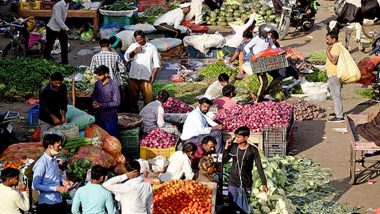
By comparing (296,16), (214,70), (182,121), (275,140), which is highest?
(275,140)

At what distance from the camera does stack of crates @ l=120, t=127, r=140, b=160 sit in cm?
1312

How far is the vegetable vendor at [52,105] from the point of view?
12.6 meters

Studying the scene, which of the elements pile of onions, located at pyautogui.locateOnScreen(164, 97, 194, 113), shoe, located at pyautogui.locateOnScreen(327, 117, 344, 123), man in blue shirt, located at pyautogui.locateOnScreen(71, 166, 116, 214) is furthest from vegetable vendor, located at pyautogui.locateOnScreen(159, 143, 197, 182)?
shoe, located at pyautogui.locateOnScreen(327, 117, 344, 123)

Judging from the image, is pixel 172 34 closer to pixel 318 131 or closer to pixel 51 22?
pixel 51 22

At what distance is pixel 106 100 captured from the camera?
42.2ft

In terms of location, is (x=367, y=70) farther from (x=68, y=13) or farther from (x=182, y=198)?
(x=68, y=13)

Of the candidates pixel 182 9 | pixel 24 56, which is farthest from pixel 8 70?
pixel 182 9

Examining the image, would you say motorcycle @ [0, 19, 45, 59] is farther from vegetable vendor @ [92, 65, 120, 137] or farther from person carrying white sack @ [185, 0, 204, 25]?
vegetable vendor @ [92, 65, 120, 137]

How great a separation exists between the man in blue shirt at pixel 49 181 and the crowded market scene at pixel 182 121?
1cm

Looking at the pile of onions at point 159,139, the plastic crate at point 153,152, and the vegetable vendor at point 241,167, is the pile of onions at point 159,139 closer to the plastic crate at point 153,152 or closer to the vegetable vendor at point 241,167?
the plastic crate at point 153,152

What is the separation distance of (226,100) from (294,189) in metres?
2.53

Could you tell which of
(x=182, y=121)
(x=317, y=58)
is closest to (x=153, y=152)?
(x=182, y=121)

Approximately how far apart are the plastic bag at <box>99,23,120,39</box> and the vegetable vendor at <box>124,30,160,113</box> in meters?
5.67

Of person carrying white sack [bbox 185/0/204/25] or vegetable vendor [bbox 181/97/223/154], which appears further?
person carrying white sack [bbox 185/0/204/25]
